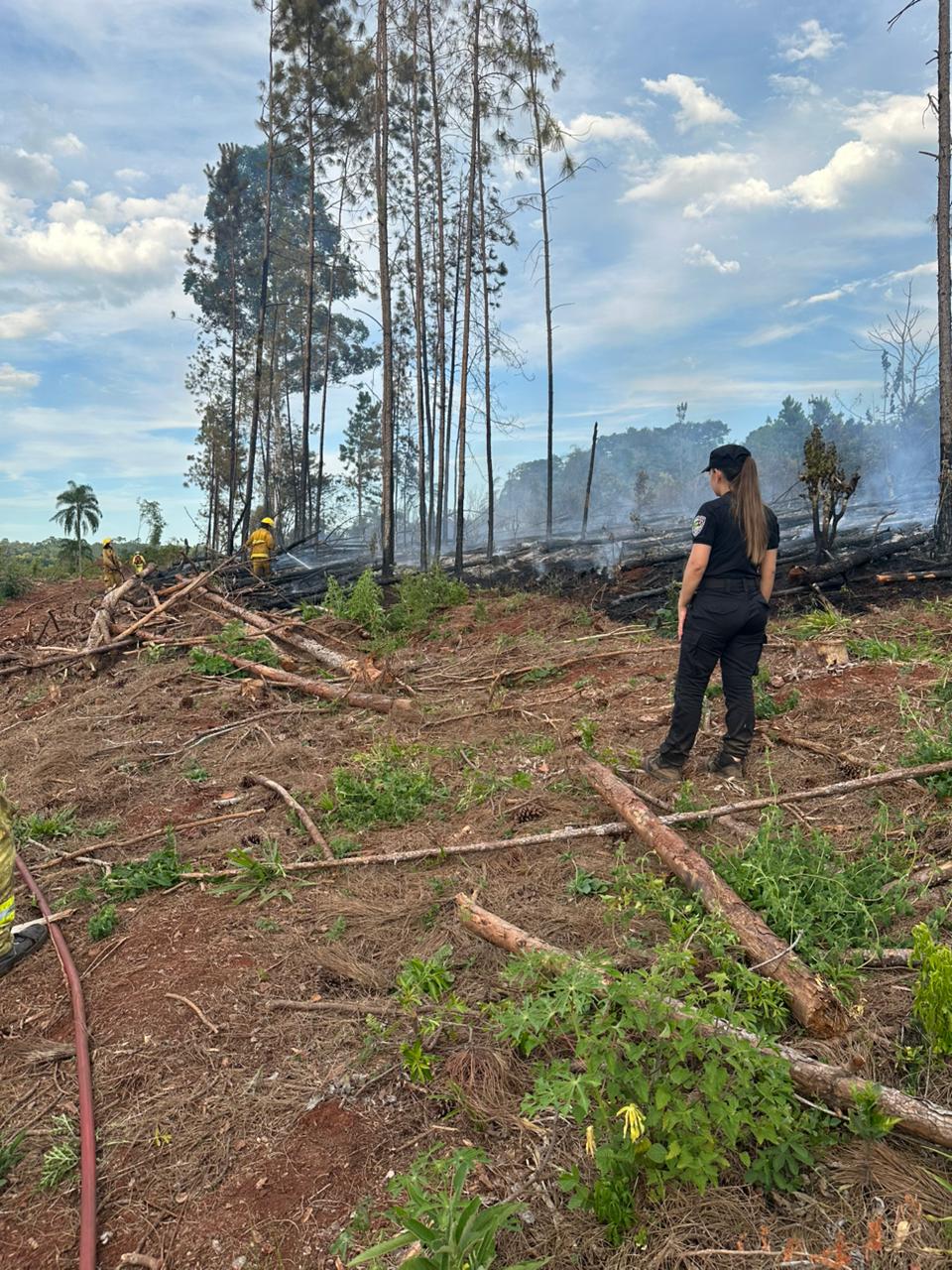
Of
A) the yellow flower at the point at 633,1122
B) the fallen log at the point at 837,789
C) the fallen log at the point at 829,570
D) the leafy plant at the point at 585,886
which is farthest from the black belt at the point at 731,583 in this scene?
the fallen log at the point at 829,570

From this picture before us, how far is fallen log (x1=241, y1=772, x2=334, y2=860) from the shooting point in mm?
4500

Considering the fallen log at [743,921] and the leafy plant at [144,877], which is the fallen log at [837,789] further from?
the leafy plant at [144,877]

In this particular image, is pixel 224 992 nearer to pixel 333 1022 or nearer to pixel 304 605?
pixel 333 1022

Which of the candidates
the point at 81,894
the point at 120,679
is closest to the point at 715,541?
the point at 81,894

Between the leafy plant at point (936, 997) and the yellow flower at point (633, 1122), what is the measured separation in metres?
0.96

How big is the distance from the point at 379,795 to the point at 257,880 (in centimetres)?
103

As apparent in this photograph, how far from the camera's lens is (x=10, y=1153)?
2.54m

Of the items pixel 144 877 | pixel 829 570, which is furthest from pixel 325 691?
pixel 829 570

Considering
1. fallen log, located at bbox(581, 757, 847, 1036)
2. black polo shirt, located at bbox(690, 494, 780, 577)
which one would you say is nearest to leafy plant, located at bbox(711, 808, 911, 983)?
fallen log, located at bbox(581, 757, 847, 1036)

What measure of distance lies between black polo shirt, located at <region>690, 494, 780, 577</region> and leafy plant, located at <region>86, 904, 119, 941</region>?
3865mm

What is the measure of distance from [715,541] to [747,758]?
54.2 inches

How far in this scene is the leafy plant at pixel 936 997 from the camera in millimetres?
2201

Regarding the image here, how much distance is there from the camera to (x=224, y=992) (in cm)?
324

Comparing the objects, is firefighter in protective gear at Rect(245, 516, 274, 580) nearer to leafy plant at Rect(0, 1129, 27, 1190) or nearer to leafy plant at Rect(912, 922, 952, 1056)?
leafy plant at Rect(0, 1129, 27, 1190)
